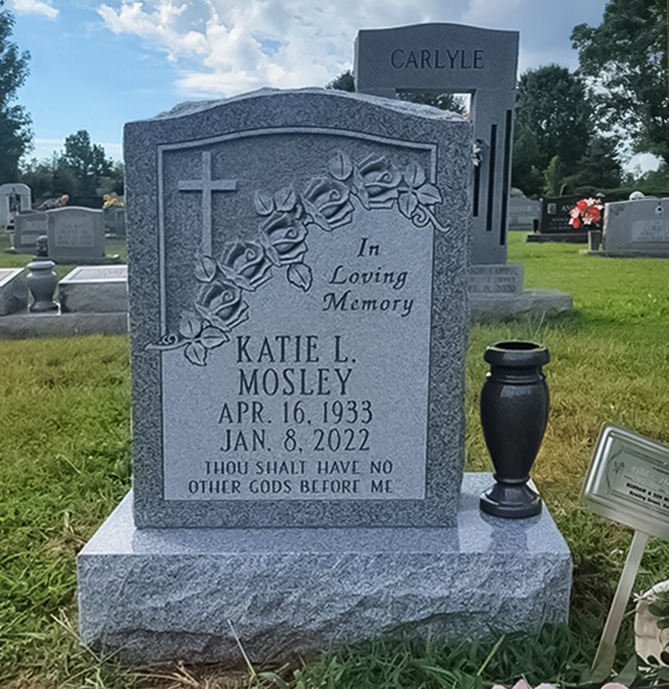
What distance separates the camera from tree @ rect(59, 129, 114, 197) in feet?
125

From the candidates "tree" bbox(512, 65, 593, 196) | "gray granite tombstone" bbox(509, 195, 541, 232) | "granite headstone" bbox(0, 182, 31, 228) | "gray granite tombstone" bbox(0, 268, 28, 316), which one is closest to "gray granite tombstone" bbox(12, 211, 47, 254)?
"gray granite tombstone" bbox(0, 268, 28, 316)

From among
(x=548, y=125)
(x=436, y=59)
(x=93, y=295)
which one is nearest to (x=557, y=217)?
(x=436, y=59)

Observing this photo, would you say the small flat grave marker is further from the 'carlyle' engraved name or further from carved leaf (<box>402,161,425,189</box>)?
the 'carlyle' engraved name

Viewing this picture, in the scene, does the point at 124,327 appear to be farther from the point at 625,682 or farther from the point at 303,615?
the point at 625,682

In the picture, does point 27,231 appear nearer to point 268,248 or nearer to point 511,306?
point 511,306

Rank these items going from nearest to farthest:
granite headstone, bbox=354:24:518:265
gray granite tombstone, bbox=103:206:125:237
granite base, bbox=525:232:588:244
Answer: granite headstone, bbox=354:24:518:265 → granite base, bbox=525:232:588:244 → gray granite tombstone, bbox=103:206:125:237

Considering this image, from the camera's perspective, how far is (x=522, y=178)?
33.3 meters

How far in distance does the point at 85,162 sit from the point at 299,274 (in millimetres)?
40636

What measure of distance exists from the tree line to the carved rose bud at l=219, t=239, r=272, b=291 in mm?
24545

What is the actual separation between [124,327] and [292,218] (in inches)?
194

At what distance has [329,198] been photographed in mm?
2090

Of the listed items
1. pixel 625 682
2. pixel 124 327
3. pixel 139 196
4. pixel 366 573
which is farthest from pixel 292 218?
pixel 124 327

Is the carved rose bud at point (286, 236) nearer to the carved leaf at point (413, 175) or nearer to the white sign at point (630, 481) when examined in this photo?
the carved leaf at point (413, 175)

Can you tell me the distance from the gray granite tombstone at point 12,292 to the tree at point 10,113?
26319mm
